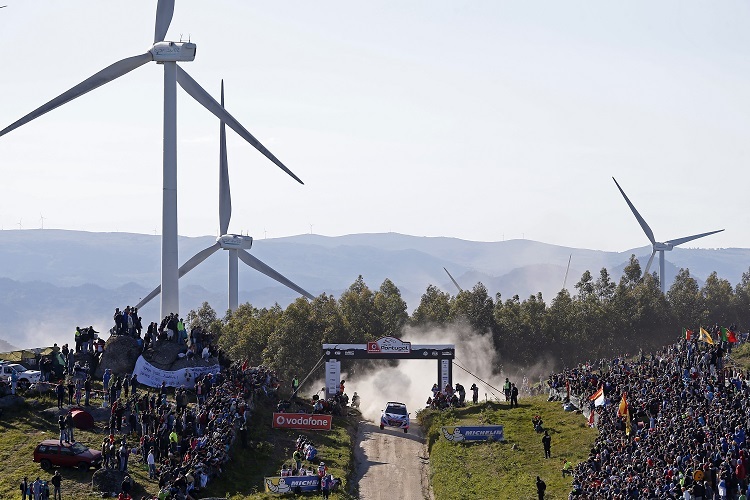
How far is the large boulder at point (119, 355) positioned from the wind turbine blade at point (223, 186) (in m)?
33.5

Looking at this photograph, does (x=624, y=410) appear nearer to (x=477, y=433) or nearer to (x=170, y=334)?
(x=477, y=433)

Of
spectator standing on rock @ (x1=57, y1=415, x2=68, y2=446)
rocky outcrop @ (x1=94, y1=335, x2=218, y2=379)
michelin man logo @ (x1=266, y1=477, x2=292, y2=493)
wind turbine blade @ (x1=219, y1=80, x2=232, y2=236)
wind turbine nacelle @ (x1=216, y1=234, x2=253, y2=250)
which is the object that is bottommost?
michelin man logo @ (x1=266, y1=477, x2=292, y2=493)

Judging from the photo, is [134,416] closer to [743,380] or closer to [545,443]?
[545,443]

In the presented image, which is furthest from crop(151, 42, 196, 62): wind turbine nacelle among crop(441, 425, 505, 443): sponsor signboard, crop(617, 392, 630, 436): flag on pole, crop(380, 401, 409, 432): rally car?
crop(617, 392, 630, 436): flag on pole

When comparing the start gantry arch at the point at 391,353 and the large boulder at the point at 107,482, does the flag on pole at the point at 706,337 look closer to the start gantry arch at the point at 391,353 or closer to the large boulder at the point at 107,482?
the start gantry arch at the point at 391,353

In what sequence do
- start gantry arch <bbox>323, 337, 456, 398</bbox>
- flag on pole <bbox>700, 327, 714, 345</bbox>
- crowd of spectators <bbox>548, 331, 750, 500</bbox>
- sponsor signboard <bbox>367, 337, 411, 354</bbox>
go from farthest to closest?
1. sponsor signboard <bbox>367, 337, 411, 354</bbox>
2. start gantry arch <bbox>323, 337, 456, 398</bbox>
3. flag on pole <bbox>700, 327, 714, 345</bbox>
4. crowd of spectators <bbox>548, 331, 750, 500</bbox>

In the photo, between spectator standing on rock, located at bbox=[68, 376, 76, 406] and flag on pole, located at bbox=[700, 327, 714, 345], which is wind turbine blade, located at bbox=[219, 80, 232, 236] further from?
flag on pole, located at bbox=[700, 327, 714, 345]

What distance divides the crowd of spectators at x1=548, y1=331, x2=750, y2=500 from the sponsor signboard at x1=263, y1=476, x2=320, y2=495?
510 inches

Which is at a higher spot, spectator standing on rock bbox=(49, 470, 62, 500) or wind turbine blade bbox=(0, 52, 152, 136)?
wind turbine blade bbox=(0, 52, 152, 136)

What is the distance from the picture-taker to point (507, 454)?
6094cm

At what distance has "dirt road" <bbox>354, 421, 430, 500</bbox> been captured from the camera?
5628cm

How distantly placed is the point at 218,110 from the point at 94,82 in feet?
35.5

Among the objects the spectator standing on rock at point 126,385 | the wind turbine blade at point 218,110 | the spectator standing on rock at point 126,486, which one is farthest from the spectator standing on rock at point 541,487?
the wind turbine blade at point 218,110

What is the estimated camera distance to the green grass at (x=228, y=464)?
51094 mm
